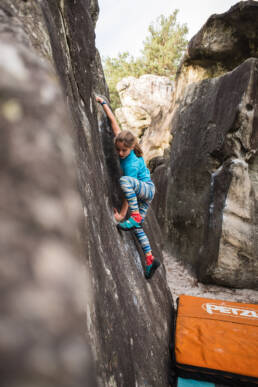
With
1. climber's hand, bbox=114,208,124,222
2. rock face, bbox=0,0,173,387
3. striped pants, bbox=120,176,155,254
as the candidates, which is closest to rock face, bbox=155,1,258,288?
striped pants, bbox=120,176,155,254

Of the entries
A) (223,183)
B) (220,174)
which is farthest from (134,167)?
(220,174)

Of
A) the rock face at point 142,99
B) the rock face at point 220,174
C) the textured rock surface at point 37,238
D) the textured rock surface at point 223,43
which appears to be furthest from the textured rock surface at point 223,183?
the rock face at point 142,99

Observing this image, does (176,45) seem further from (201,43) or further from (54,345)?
(54,345)

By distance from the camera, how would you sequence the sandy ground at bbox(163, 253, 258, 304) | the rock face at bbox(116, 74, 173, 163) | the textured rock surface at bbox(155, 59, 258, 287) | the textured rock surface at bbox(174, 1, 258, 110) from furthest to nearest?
the rock face at bbox(116, 74, 173, 163)
the textured rock surface at bbox(174, 1, 258, 110)
the textured rock surface at bbox(155, 59, 258, 287)
the sandy ground at bbox(163, 253, 258, 304)

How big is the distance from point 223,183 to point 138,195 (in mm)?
2852

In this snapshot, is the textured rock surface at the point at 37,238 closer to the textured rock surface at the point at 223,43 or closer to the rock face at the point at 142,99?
the textured rock surface at the point at 223,43

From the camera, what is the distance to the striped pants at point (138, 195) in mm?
2578

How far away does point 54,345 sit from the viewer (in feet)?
1.26

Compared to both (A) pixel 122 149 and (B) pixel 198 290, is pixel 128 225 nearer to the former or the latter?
(A) pixel 122 149

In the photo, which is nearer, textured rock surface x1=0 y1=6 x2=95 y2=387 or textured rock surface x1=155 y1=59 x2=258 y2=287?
textured rock surface x1=0 y1=6 x2=95 y2=387

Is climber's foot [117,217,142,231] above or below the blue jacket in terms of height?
below

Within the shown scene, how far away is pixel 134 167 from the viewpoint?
9.32ft

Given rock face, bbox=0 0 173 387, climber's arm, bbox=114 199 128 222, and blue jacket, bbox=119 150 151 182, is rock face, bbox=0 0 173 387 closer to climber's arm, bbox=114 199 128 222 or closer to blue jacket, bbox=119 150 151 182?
climber's arm, bbox=114 199 128 222

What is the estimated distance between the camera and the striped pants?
258 centimetres
